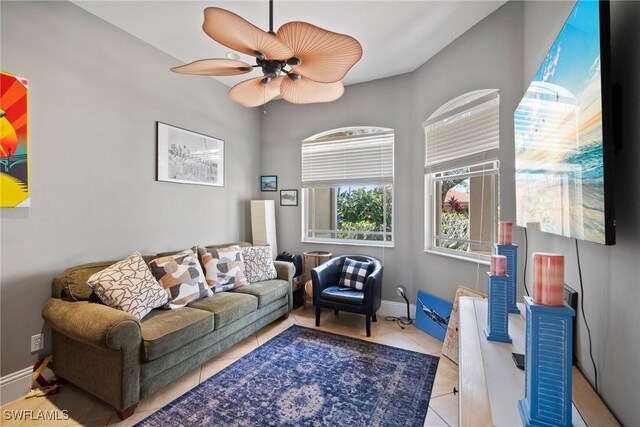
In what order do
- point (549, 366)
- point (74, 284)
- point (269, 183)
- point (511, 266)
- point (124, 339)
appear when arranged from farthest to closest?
point (269, 183), point (74, 284), point (124, 339), point (511, 266), point (549, 366)

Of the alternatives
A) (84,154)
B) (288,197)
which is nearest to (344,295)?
(288,197)

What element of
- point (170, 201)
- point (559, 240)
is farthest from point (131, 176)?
point (559, 240)

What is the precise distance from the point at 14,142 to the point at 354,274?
311 centimetres

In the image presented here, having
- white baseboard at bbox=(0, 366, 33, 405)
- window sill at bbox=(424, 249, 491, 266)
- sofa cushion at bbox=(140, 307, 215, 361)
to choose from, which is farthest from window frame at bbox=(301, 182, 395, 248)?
white baseboard at bbox=(0, 366, 33, 405)

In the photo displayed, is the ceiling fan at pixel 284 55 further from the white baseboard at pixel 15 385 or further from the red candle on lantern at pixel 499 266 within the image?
the white baseboard at pixel 15 385

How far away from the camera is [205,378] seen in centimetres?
223

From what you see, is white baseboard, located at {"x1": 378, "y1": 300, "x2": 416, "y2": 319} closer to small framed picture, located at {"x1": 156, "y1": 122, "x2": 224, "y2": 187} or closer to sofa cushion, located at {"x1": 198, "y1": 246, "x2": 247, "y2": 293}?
sofa cushion, located at {"x1": 198, "y1": 246, "x2": 247, "y2": 293}

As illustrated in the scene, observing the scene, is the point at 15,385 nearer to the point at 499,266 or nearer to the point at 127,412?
the point at 127,412

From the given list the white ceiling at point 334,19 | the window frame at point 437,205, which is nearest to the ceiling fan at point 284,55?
the white ceiling at point 334,19

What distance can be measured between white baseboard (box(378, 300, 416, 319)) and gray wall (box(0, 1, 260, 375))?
2456 millimetres

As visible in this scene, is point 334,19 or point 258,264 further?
point 258,264

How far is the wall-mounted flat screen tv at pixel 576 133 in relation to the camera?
31.9 inches

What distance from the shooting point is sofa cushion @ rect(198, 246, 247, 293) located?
2.91 meters

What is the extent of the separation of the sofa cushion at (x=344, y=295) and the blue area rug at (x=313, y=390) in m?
0.42
